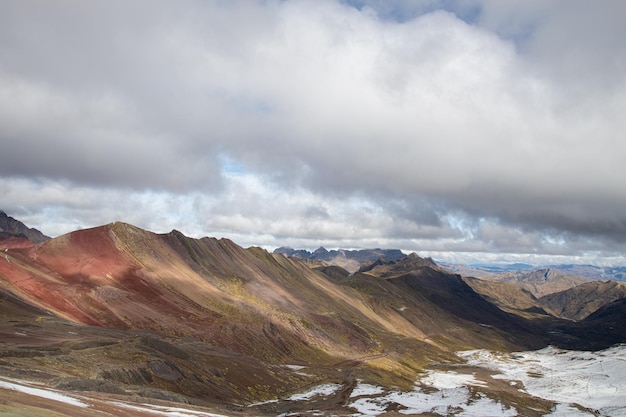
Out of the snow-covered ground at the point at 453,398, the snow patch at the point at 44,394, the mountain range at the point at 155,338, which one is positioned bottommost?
the snow-covered ground at the point at 453,398

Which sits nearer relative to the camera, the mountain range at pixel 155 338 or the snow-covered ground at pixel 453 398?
the snow-covered ground at pixel 453 398

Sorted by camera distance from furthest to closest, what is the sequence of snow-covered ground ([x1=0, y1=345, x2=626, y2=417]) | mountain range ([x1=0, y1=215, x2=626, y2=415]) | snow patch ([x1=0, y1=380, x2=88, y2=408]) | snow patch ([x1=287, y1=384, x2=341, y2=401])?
snow patch ([x1=287, y1=384, x2=341, y2=401]) < mountain range ([x1=0, y1=215, x2=626, y2=415]) < snow-covered ground ([x1=0, y1=345, x2=626, y2=417]) < snow patch ([x1=0, y1=380, x2=88, y2=408])

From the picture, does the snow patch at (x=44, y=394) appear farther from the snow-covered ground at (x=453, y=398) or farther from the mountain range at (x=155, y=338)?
the mountain range at (x=155, y=338)

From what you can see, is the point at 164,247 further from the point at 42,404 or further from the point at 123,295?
the point at 42,404

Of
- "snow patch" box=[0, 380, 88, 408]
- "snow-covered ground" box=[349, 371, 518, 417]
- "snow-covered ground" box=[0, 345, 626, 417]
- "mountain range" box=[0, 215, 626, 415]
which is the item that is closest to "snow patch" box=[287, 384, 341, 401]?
"snow-covered ground" box=[0, 345, 626, 417]

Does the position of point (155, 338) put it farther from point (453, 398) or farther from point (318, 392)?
point (453, 398)

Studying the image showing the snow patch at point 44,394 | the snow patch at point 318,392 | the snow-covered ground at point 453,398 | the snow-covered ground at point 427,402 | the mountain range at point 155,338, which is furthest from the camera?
the snow patch at point 318,392

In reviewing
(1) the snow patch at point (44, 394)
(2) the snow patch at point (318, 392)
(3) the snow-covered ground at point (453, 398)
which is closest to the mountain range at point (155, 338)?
(2) the snow patch at point (318, 392)

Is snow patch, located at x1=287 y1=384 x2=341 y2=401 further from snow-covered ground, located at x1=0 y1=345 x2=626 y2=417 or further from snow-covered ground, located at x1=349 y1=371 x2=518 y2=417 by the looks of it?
snow-covered ground, located at x1=349 y1=371 x2=518 y2=417

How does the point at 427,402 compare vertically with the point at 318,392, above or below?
below

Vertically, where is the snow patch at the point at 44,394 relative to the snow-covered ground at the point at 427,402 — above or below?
above

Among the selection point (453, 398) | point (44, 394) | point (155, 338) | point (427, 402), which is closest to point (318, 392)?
point (427, 402)

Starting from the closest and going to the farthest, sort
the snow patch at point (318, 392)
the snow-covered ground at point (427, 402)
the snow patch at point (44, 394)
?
the snow patch at point (44, 394), the snow-covered ground at point (427, 402), the snow patch at point (318, 392)

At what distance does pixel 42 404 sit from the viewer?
111 feet
